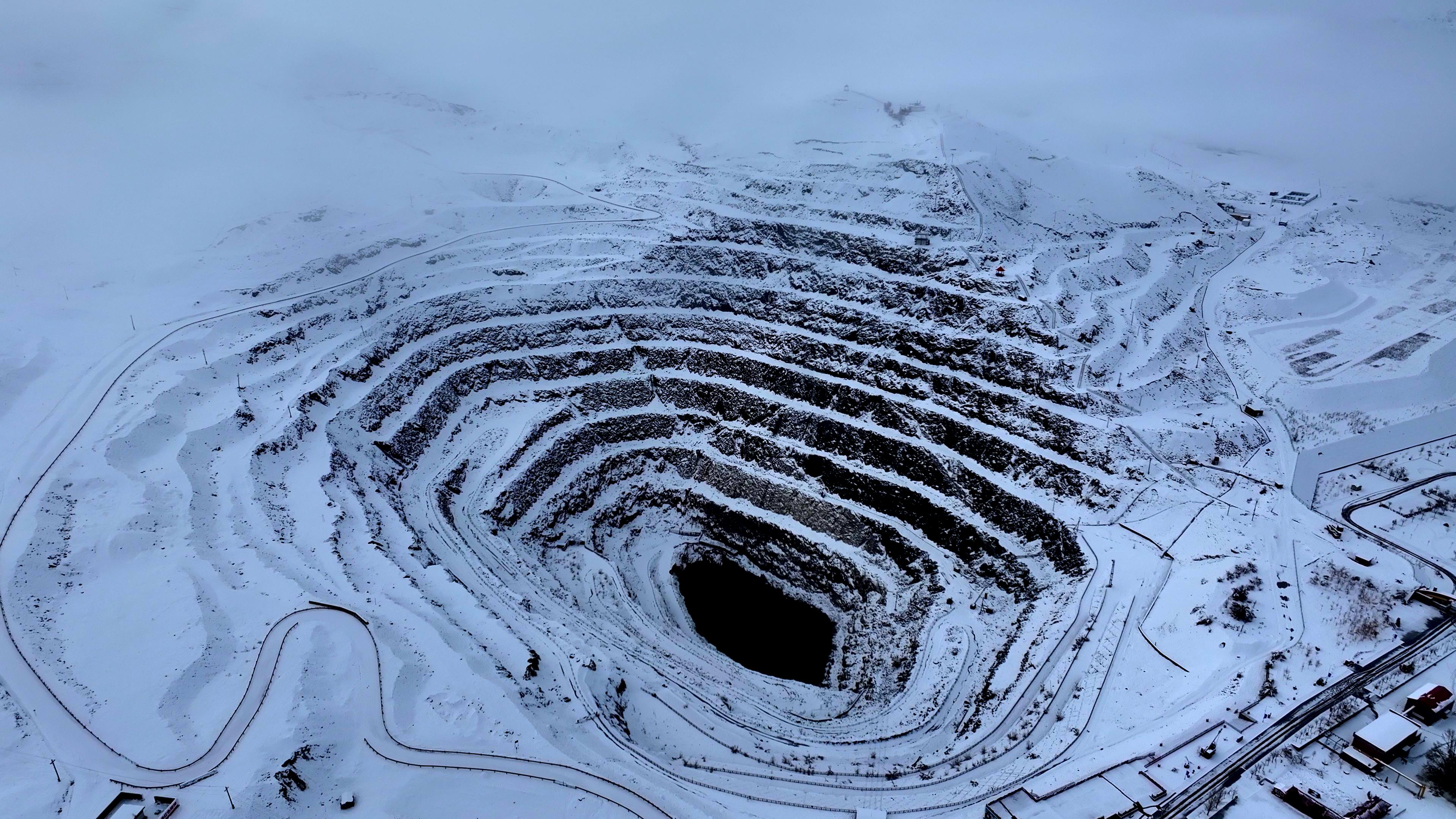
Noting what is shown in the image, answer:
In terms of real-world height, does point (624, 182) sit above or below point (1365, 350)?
above

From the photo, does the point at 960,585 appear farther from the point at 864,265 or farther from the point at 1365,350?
the point at 1365,350

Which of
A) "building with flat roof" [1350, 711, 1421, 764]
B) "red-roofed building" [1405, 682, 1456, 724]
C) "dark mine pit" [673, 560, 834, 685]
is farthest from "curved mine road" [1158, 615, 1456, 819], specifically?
"dark mine pit" [673, 560, 834, 685]

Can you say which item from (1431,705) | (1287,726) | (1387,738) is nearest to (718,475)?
(1287,726)

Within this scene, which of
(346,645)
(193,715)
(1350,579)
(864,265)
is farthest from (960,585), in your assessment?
(193,715)

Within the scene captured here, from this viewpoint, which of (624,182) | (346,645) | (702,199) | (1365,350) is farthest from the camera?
(624,182)

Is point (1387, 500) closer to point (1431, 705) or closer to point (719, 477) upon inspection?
point (1431, 705)
